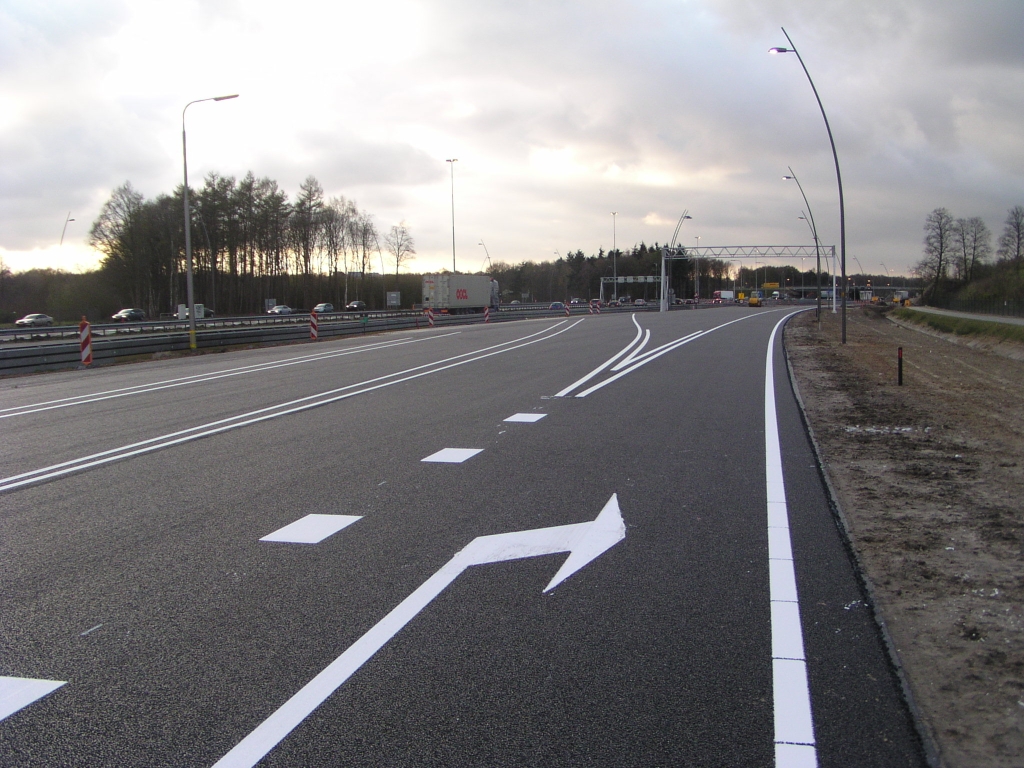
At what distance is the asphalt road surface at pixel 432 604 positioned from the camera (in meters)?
3.24

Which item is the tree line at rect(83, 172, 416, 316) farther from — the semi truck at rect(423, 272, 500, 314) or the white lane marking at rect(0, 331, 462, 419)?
the white lane marking at rect(0, 331, 462, 419)

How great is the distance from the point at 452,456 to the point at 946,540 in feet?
16.4

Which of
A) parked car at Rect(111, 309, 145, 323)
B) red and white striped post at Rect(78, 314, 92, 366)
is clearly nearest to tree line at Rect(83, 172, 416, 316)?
parked car at Rect(111, 309, 145, 323)

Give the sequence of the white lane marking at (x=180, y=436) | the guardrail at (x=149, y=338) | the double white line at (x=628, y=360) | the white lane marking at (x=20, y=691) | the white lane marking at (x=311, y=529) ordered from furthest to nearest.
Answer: the guardrail at (x=149, y=338), the double white line at (x=628, y=360), the white lane marking at (x=180, y=436), the white lane marking at (x=311, y=529), the white lane marking at (x=20, y=691)

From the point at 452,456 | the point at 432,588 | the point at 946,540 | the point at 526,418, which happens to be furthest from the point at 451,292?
the point at 432,588

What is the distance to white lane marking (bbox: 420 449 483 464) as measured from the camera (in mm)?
8695

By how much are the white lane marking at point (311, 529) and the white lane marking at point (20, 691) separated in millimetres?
2200

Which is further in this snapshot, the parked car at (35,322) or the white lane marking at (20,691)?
the parked car at (35,322)

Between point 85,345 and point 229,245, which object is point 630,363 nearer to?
point 85,345

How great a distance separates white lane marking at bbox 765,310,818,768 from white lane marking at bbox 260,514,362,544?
10.6 ft

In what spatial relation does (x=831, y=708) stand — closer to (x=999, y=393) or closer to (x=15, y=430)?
(x=15, y=430)

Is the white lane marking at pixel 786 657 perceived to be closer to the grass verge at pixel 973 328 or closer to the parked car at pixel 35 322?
the grass verge at pixel 973 328

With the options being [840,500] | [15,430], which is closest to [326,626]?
[840,500]

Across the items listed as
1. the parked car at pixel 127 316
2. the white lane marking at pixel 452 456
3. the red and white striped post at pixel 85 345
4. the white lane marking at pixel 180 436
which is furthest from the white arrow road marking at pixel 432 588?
the parked car at pixel 127 316
